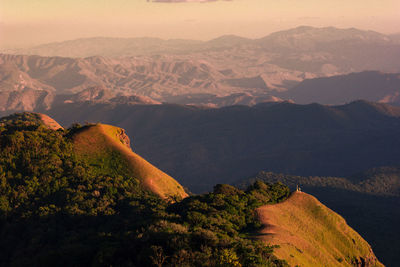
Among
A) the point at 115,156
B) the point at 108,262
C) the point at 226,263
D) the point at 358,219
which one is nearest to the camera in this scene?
the point at 226,263

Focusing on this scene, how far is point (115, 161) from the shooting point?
92.6m

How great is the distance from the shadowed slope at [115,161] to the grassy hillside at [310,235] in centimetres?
3027

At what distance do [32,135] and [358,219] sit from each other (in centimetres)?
13105

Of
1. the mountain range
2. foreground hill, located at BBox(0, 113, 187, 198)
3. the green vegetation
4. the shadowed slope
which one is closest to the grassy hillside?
the mountain range

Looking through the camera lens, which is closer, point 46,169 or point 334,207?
point 46,169

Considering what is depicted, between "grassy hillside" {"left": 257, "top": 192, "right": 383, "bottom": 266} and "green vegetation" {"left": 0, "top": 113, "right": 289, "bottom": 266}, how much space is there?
342cm

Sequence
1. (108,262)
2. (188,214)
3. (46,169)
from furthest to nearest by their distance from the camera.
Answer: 1. (46,169)
2. (188,214)
3. (108,262)

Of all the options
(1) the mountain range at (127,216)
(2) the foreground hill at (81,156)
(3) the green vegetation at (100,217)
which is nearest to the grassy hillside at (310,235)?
(1) the mountain range at (127,216)

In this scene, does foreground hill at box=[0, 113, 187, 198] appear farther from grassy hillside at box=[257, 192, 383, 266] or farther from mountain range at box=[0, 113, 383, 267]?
grassy hillside at box=[257, 192, 383, 266]

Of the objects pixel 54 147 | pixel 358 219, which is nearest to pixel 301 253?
pixel 54 147

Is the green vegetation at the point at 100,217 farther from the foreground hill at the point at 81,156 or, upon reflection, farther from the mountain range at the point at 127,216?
the foreground hill at the point at 81,156

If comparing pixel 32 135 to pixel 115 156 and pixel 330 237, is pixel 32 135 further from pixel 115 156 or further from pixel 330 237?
pixel 330 237

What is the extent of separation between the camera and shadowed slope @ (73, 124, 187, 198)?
297 feet

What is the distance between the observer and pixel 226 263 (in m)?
34.2
